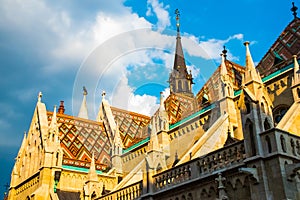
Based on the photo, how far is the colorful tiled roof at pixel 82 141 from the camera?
77.6 feet

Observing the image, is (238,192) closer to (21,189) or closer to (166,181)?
(166,181)

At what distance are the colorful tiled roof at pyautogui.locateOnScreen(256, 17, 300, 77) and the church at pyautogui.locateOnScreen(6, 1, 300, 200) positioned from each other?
0.06 meters

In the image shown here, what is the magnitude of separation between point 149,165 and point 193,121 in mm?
5736

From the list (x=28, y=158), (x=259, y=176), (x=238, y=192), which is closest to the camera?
(x=259, y=176)

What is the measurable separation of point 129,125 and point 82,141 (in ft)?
12.5

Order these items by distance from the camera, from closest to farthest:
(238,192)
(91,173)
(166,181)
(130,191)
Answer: (238,192) → (166,181) → (130,191) → (91,173)

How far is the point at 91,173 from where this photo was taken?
17.6 meters

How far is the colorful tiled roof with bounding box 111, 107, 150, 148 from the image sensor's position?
25.9m

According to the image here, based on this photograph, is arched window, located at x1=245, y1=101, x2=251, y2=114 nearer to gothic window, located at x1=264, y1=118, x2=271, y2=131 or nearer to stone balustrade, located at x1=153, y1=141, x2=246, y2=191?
gothic window, located at x1=264, y1=118, x2=271, y2=131

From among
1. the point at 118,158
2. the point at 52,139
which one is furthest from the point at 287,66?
the point at 52,139

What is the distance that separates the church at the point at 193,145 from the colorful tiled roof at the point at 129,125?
75 millimetres

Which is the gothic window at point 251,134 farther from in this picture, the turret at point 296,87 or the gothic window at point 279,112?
the gothic window at point 279,112

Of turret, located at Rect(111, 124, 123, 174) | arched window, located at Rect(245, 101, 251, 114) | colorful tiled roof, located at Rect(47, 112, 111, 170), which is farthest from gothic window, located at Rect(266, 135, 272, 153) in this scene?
colorful tiled roof, located at Rect(47, 112, 111, 170)

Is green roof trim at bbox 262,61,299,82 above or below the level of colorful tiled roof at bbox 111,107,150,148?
below
